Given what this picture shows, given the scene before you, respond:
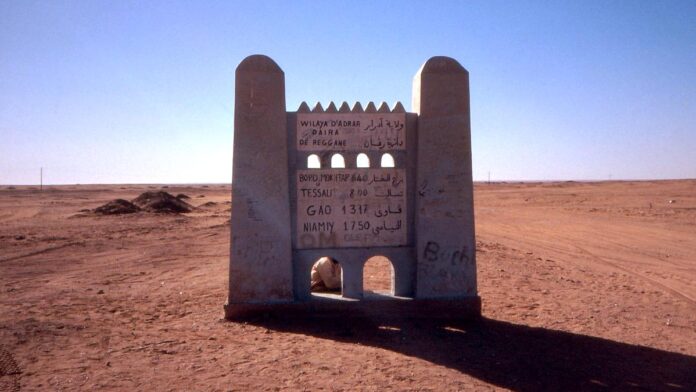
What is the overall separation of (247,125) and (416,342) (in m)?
3.97

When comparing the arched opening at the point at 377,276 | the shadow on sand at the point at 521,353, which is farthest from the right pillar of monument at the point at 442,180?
the arched opening at the point at 377,276

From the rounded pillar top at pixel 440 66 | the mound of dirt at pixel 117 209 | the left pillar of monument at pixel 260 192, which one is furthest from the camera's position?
the mound of dirt at pixel 117 209

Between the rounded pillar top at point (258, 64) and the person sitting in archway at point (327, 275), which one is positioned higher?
the rounded pillar top at point (258, 64)

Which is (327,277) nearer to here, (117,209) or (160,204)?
(117,209)

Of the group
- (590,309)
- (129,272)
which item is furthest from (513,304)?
(129,272)

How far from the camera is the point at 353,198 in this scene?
28.9 feet

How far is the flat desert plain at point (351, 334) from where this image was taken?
6375 mm

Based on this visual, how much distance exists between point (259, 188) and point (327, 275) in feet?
9.91

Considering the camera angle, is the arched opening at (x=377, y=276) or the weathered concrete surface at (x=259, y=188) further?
the arched opening at (x=377, y=276)

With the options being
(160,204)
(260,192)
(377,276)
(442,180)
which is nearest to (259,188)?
(260,192)

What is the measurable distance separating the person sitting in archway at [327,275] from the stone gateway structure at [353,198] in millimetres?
1902

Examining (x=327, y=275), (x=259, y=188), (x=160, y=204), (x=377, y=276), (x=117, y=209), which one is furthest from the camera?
(x=160, y=204)

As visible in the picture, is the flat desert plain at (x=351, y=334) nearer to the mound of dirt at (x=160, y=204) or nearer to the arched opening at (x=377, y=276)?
the arched opening at (x=377, y=276)

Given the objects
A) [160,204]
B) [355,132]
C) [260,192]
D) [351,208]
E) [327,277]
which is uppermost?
[355,132]
